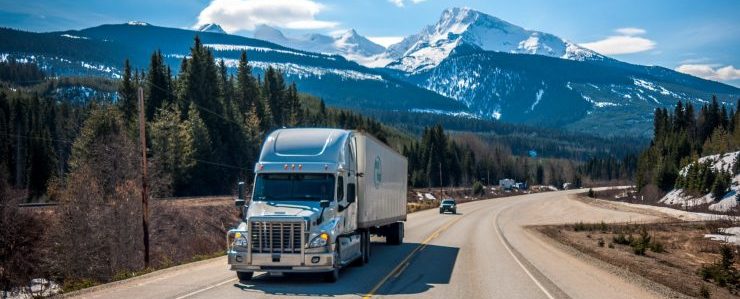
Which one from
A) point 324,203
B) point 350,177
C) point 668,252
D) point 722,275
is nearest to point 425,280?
point 324,203

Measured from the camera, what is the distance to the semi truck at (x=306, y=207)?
1897 centimetres

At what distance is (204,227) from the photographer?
4419 centimetres

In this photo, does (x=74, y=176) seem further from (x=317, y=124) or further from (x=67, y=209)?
(x=317, y=124)

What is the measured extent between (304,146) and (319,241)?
3513mm

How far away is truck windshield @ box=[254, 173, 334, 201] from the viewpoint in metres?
20.6

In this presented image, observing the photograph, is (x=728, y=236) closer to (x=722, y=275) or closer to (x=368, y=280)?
(x=722, y=275)

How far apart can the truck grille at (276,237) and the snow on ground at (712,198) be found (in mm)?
72181

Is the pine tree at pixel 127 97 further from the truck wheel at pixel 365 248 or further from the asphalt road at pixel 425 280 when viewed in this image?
the truck wheel at pixel 365 248

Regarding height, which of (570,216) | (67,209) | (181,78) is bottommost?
(570,216)

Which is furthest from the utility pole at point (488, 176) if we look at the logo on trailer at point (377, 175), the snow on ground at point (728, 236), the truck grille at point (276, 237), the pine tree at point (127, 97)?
the truck grille at point (276, 237)

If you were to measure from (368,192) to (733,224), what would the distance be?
154ft

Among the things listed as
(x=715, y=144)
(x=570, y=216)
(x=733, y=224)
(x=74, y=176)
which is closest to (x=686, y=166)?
(x=715, y=144)

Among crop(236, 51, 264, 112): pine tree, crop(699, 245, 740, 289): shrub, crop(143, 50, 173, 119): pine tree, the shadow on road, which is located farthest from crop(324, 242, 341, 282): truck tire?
crop(236, 51, 264, 112): pine tree

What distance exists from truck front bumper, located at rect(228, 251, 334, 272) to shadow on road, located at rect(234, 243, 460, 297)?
0.47 meters
